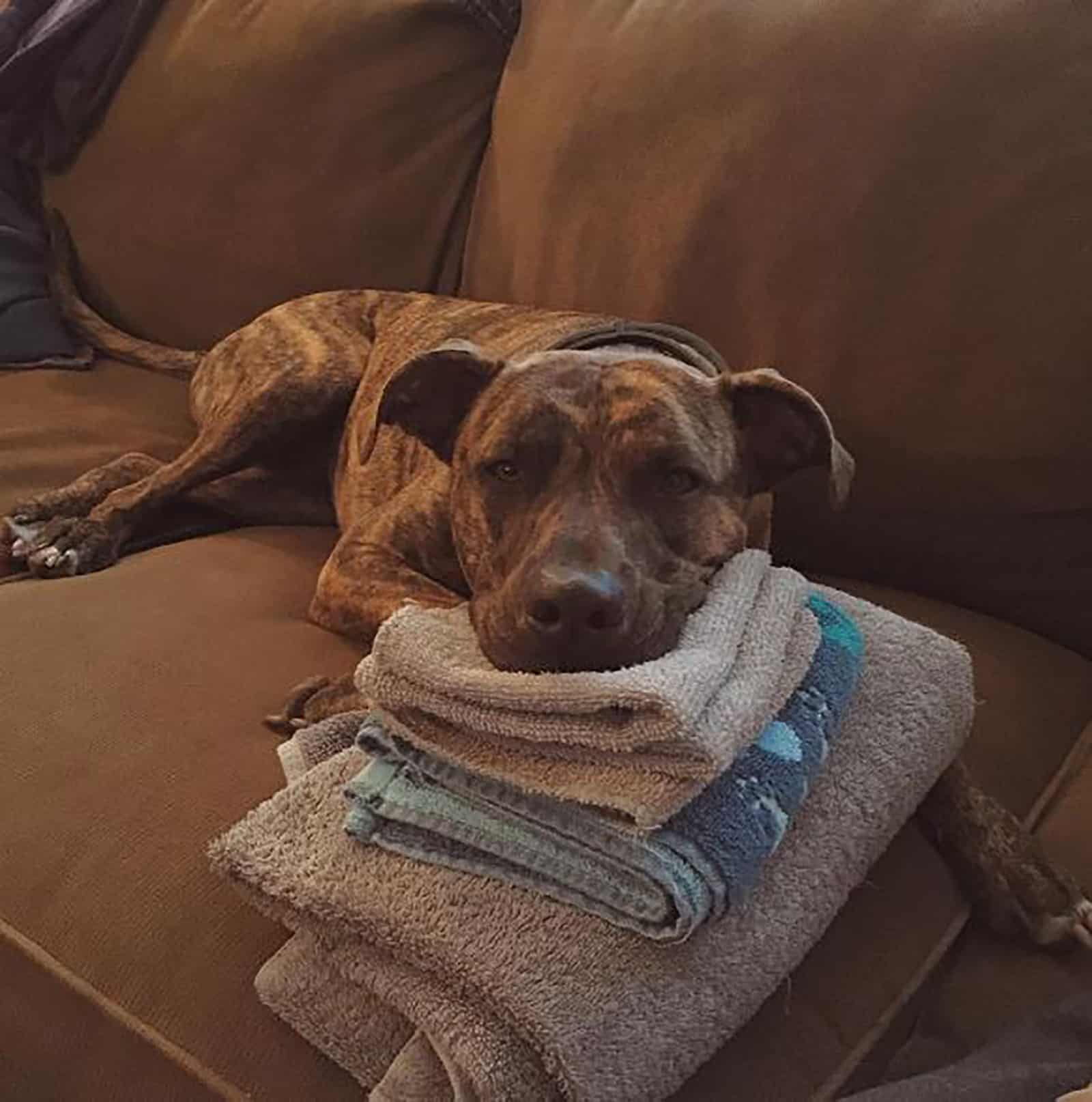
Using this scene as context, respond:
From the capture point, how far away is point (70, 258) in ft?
9.43

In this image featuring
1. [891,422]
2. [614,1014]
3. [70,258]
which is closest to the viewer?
[614,1014]

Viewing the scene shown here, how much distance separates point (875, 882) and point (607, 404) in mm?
579

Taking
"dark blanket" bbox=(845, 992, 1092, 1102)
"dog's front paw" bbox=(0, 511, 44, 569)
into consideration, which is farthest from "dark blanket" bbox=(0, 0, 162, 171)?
"dark blanket" bbox=(845, 992, 1092, 1102)

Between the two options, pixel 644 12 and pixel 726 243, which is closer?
pixel 726 243

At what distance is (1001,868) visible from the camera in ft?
4.72

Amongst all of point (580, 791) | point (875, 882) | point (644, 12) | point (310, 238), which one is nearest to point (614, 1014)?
point (580, 791)

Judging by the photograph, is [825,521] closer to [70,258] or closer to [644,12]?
[644,12]

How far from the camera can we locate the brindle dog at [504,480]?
1433 mm

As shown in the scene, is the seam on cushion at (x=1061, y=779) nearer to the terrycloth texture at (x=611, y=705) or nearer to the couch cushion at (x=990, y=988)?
the couch cushion at (x=990, y=988)

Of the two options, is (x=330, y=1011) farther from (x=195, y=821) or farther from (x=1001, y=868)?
(x=1001, y=868)

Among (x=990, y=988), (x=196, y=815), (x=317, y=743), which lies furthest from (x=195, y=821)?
(x=990, y=988)

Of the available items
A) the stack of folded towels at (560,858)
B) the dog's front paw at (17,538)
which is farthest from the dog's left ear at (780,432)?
the dog's front paw at (17,538)

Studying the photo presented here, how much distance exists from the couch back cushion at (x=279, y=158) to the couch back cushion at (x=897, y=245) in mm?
439

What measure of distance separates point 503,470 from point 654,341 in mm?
290
